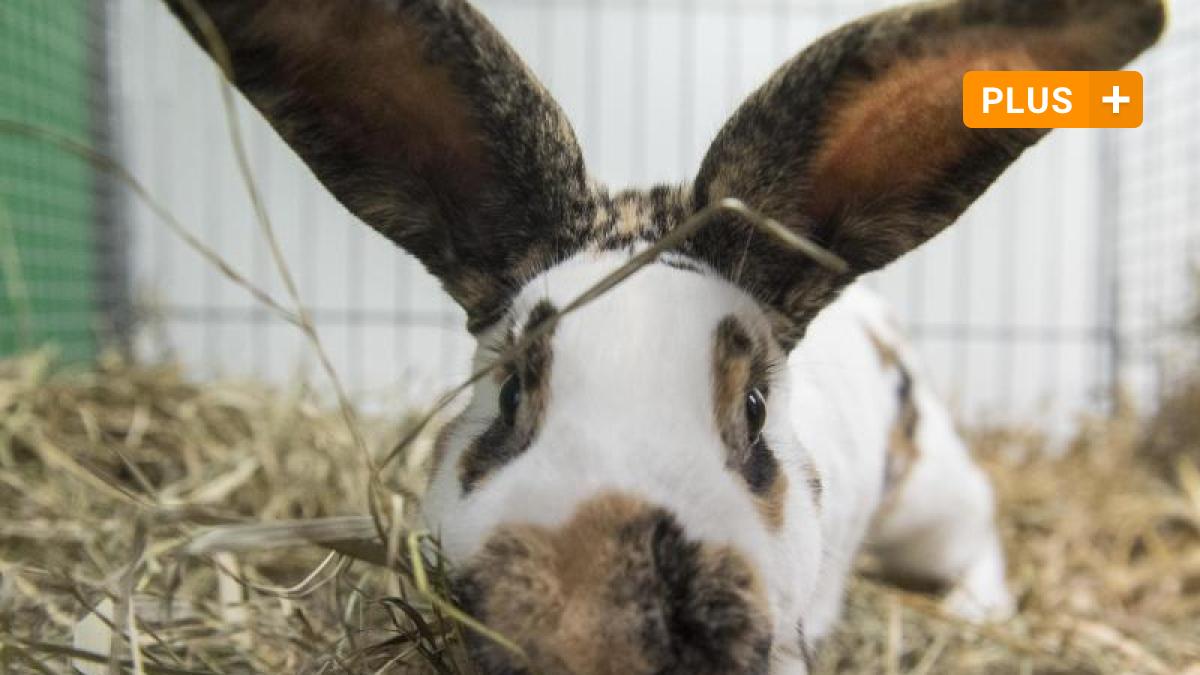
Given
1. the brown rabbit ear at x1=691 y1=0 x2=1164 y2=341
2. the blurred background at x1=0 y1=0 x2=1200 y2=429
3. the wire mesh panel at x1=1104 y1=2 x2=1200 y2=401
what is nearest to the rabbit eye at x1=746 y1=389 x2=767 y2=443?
the brown rabbit ear at x1=691 y1=0 x2=1164 y2=341

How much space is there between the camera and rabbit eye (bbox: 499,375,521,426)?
3.79 feet

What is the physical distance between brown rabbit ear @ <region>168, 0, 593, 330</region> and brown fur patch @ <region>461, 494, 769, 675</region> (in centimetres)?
41

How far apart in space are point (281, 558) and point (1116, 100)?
5.07 feet

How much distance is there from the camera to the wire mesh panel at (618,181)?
14.5 ft

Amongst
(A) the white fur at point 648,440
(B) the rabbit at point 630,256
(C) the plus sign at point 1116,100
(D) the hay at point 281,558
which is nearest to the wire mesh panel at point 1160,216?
(D) the hay at point 281,558

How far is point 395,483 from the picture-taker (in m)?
1.98

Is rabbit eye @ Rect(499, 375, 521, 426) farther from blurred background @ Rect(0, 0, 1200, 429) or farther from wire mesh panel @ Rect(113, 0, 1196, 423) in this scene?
wire mesh panel @ Rect(113, 0, 1196, 423)

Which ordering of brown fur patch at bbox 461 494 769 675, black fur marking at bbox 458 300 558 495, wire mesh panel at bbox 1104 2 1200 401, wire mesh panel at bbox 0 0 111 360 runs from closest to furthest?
brown fur patch at bbox 461 494 769 675
black fur marking at bbox 458 300 558 495
wire mesh panel at bbox 0 0 111 360
wire mesh panel at bbox 1104 2 1200 401

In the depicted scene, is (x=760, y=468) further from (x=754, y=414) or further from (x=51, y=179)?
(x=51, y=179)

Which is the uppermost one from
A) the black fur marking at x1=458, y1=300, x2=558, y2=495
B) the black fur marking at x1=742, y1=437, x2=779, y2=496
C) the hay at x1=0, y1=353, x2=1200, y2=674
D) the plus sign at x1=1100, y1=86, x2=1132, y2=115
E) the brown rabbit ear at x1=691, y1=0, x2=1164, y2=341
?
the plus sign at x1=1100, y1=86, x2=1132, y2=115

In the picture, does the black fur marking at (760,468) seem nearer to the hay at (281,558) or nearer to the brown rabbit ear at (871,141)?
the brown rabbit ear at (871,141)

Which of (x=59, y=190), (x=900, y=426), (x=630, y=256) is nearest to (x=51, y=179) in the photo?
(x=59, y=190)

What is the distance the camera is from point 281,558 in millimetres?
2084

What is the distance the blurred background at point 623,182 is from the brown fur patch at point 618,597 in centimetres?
320
